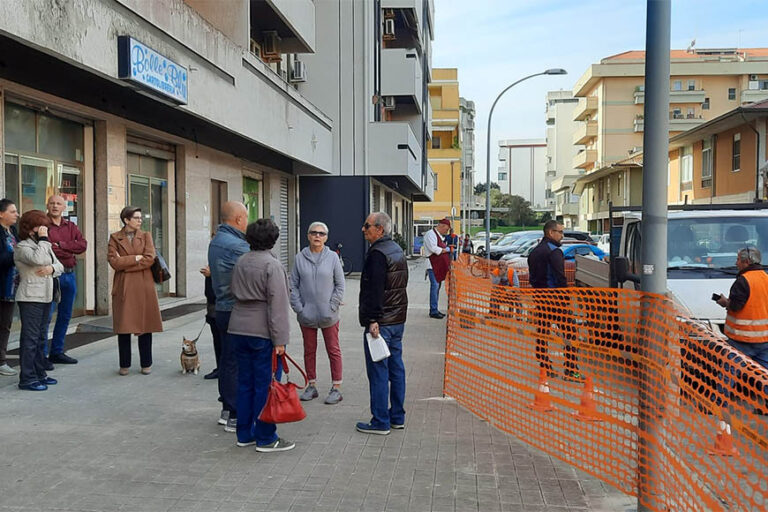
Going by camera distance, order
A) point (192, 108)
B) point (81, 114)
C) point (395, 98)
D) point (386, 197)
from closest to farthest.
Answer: point (81, 114) → point (192, 108) → point (395, 98) → point (386, 197)

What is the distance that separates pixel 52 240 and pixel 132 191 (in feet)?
17.5

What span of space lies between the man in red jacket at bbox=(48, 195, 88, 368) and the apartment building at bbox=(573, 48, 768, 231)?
180 feet

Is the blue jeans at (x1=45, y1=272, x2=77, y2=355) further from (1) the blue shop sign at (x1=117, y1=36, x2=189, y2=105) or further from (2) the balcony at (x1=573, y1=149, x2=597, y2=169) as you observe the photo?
(2) the balcony at (x1=573, y1=149, x2=597, y2=169)

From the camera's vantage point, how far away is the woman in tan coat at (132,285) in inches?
299

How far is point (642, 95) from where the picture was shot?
199 feet

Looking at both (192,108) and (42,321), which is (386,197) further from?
(42,321)

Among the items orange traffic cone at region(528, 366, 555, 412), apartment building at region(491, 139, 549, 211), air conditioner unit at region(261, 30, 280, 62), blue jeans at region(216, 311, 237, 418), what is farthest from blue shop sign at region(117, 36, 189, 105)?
apartment building at region(491, 139, 549, 211)

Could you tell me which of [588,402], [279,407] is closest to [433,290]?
[588,402]

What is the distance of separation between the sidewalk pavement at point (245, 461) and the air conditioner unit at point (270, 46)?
1401 cm

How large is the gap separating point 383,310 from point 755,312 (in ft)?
10.4

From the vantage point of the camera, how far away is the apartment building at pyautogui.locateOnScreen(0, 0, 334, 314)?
29.7 feet

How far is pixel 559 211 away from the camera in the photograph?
286ft

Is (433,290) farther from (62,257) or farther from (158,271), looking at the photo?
(62,257)

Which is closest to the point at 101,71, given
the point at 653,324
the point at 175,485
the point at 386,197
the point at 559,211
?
the point at 175,485
